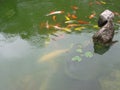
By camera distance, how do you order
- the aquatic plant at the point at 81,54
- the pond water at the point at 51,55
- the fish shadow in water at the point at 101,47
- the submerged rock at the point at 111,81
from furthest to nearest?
the fish shadow in water at the point at 101,47
the aquatic plant at the point at 81,54
the pond water at the point at 51,55
the submerged rock at the point at 111,81

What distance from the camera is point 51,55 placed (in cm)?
473

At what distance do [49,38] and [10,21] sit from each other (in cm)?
142

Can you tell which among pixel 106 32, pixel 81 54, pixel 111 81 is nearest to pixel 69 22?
pixel 106 32

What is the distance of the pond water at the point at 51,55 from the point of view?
4.06 metres

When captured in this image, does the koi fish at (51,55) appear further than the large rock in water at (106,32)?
No

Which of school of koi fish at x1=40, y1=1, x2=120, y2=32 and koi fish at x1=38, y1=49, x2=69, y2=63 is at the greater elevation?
school of koi fish at x1=40, y1=1, x2=120, y2=32

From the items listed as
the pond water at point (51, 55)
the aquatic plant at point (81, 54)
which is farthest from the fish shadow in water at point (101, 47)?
the aquatic plant at point (81, 54)

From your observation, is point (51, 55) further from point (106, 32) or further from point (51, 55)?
point (106, 32)

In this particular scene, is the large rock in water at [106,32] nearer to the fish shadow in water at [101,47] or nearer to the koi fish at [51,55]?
the fish shadow in water at [101,47]

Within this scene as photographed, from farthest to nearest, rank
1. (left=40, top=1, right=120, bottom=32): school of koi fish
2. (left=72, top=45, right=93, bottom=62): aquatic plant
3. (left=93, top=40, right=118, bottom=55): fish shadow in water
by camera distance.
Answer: (left=40, top=1, right=120, bottom=32): school of koi fish → (left=93, top=40, right=118, bottom=55): fish shadow in water → (left=72, top=45, right=93, bottom=62): aquatic plant

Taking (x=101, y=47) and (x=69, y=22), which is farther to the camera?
(x=69, y=22)

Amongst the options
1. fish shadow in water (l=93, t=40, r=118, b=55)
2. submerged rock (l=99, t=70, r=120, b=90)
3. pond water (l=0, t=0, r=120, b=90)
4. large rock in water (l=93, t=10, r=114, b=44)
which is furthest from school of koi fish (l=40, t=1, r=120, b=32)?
submerged rock (l=99, t=70, r=120, b=90)

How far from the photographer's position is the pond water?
13.3 feet

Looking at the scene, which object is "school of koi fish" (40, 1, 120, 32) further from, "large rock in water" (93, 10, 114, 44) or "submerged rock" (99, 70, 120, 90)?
"submerged rock" (99, 70, 120, 90)
